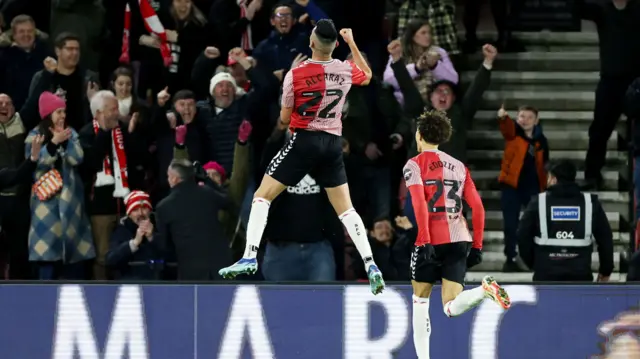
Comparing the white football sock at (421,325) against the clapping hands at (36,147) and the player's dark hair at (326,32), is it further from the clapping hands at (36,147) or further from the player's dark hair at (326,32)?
the clapping hands at (36,147)

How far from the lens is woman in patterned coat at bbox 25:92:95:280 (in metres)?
15.7

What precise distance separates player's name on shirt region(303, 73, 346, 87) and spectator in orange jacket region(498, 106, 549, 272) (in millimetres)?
4276

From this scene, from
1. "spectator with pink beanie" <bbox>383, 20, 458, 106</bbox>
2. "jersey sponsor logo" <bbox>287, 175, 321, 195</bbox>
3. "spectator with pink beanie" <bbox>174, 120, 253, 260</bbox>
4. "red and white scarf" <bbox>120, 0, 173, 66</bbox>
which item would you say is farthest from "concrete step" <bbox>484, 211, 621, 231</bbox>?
"red and white scarf" <bbox>120, 0, 173, 66</bbox>

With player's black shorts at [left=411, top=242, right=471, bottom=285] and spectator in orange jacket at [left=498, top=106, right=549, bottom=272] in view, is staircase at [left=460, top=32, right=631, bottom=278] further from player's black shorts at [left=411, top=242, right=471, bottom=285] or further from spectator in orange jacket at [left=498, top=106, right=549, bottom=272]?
player's black shorts at [left=411, top=242, right=471, bottom=285]

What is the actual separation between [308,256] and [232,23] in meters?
3.92

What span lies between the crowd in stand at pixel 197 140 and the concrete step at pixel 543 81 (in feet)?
4.28

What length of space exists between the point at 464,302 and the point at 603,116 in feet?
17.4

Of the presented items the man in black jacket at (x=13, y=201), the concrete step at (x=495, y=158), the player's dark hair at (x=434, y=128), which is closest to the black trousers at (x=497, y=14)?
the concrete step at (x=495, y=158)

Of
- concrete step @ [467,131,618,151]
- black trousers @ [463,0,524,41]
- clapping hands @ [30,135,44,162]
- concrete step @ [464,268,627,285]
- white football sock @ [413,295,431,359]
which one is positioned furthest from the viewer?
black trousers @ [463,0,524,41]

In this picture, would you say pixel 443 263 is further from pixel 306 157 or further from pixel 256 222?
pixel 256 222

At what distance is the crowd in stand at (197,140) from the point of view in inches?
597

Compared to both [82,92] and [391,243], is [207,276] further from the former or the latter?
[82,92]

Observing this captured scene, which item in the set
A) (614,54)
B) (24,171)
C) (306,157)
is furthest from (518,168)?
(24,171)

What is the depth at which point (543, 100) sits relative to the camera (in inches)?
734
